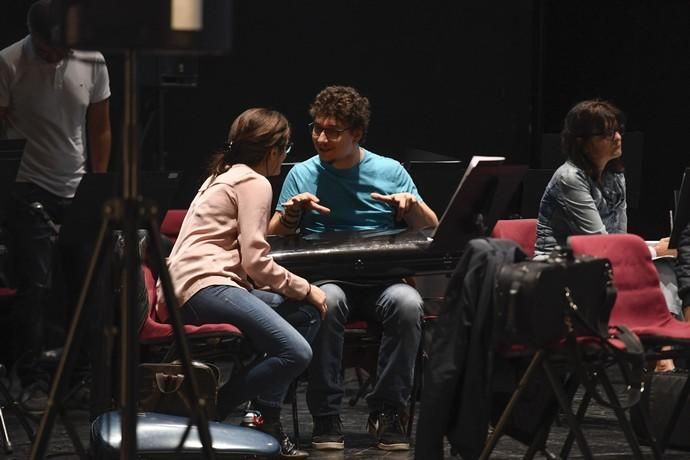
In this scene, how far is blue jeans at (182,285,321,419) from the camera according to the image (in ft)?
16.4

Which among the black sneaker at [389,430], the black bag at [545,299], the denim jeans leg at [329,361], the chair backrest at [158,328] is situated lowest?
the black sneaker at [389,430]

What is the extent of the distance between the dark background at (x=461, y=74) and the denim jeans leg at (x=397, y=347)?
3.31 m

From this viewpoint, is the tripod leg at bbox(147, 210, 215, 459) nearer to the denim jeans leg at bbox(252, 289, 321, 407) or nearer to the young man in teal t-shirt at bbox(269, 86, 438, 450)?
the denim jeans leg at bbox(252, 289, 321, 407)

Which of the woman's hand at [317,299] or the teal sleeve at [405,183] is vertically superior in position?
the teal sleeve at [405,183]

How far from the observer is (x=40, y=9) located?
19.8ft

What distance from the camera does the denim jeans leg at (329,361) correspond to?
534 cm

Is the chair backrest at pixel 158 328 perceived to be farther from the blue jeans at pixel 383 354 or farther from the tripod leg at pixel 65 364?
the tripod leg at pixel 65 364

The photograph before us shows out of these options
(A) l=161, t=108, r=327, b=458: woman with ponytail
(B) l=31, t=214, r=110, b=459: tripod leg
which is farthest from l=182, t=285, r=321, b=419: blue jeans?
(B) l=31, t=214, r=110, b=459: tripod leg

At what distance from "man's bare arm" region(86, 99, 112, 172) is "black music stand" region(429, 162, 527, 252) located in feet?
6.63

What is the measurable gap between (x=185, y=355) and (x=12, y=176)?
1.88m

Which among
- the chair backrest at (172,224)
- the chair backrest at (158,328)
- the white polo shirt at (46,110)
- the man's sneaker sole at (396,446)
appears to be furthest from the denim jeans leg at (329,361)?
the white polo shirt at (46,110)

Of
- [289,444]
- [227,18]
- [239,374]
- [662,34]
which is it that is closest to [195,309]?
[239,374]

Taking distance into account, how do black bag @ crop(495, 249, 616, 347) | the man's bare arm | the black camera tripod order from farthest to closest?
the man's bare arm < black bag @ crop(495, 249, 616, 347) < the black camera tripod

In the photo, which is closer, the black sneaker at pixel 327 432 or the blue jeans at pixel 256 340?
the blue jeans at pixel 256 340
